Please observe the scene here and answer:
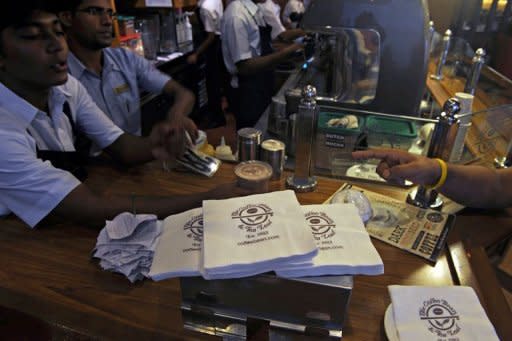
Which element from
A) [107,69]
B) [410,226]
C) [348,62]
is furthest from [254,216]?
[107,69]

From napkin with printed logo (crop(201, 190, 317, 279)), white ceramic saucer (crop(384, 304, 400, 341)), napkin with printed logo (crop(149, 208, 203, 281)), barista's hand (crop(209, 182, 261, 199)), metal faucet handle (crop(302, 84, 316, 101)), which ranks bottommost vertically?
white ceramic saucer (crop(384, 304, 400, 341))

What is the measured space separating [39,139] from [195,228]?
78 centimetres

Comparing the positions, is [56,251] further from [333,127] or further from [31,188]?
[333,127]

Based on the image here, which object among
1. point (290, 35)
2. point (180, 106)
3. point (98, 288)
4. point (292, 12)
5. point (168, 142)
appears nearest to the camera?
point (98, 288)

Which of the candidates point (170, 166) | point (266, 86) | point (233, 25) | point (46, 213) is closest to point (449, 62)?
point (266, 86)

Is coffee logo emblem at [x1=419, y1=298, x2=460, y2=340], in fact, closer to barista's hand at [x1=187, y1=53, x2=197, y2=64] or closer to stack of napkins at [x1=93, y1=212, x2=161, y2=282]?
stack of napkins at [x1=93, y1=212, x2=161, y2=282]

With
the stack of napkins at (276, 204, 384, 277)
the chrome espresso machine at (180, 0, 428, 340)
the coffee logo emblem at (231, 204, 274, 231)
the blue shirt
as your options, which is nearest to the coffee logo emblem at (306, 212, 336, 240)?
the stack of napkins at (276, 204, 384, 277)

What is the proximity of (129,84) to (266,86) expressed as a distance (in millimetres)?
1223

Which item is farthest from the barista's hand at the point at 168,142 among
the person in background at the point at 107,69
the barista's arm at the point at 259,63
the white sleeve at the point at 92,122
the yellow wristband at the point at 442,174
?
the barista's arm at the point at 259,63

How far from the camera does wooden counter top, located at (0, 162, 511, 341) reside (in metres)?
0.75

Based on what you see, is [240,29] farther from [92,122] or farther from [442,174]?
[442,174]

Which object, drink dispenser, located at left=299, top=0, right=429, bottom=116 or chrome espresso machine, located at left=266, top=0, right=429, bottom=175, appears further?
drink dispenser, located at left=299, top=0, right=429, bottom=116

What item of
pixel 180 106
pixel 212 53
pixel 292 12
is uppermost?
pixel 292 12

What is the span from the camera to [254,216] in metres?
0.74
